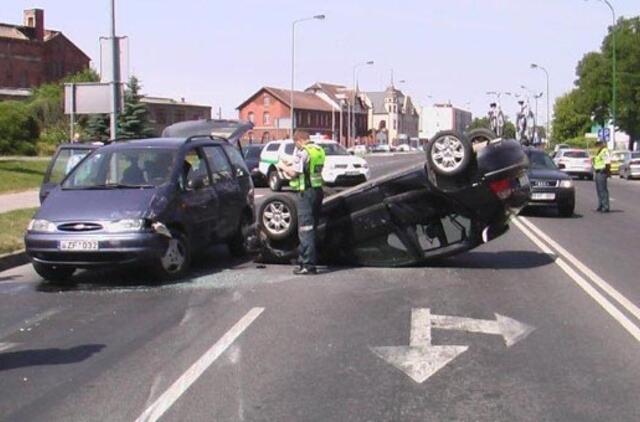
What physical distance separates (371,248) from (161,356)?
4782mm

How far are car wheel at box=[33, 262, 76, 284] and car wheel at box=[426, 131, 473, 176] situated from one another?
4.51m

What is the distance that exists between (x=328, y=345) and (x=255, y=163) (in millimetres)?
26475

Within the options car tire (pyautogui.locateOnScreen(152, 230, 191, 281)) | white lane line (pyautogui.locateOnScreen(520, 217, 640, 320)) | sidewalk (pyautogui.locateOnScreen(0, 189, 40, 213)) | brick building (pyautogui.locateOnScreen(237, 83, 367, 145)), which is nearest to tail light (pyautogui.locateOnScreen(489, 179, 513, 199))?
white lane line (pyautogui.locateOnScreen(520, 217, 640, 320))

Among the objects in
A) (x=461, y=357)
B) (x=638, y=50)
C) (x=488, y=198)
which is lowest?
(x=461, y=357)

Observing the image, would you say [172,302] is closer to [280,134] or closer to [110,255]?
[110,255]

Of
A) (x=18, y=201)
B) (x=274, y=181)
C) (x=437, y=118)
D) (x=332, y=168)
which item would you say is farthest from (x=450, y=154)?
(x=437, y=118)

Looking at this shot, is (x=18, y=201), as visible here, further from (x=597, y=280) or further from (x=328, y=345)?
(x=328, y=345)

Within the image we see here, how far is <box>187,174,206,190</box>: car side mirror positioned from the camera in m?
10.8

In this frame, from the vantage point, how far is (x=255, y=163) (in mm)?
33062

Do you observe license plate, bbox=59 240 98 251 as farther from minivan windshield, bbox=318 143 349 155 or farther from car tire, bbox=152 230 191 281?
minivan windshield, bbox=318 143 349 155

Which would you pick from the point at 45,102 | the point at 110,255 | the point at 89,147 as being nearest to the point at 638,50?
the point at 45,102

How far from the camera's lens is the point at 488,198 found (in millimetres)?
10430

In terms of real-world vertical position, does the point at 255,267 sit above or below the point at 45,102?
below

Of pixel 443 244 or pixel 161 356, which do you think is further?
pixel 443 244
